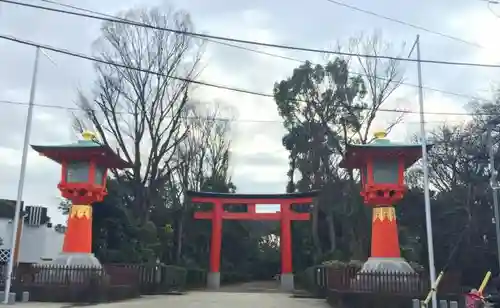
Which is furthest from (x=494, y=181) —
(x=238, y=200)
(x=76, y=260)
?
(x=238, y=200)

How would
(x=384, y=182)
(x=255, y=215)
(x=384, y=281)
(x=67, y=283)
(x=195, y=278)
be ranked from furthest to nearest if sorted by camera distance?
(x=195, y=278) < (x=255, y=215) < (x=384, y=182) < (x=67, y=283) < (x=384, y=281)

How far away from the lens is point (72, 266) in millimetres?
19656

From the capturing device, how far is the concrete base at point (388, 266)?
1885cm

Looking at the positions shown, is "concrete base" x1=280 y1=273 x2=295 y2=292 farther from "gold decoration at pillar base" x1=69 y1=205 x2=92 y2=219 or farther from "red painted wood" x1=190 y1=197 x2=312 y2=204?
"gold decoration at pillar base" x1=69 y1=205 x2=92 y2=219

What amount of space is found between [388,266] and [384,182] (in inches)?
124

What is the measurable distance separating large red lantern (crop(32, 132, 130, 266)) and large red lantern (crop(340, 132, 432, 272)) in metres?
9.94

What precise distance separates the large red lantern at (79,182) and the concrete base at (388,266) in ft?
33.8

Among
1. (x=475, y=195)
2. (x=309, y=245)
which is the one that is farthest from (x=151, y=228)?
(x=475, y=195)

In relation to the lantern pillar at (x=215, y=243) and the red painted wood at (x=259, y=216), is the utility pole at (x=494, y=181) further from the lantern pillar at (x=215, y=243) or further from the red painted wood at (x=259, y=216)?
the lantern pillar at (x=215, y=243)

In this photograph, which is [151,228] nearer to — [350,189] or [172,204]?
[172,204]

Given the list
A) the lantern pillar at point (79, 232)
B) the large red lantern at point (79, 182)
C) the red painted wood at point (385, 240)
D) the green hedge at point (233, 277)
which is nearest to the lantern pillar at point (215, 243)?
the green hedge at point (233, 277)

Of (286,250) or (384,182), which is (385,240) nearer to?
(384,182)

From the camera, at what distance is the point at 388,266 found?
19.1m

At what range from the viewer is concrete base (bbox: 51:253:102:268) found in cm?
2028
